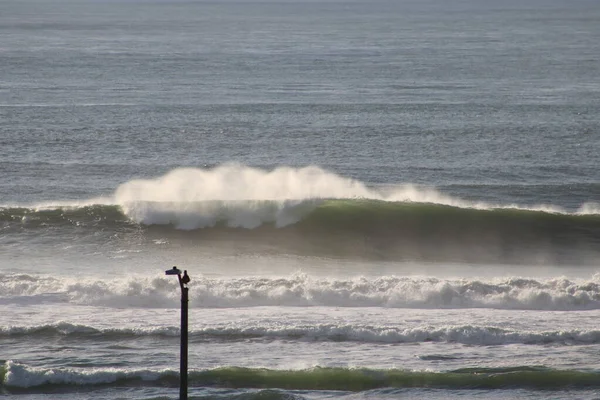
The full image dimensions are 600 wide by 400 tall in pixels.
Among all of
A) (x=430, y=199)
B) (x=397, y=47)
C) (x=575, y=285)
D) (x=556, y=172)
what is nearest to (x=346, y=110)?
(x=556, y=172)

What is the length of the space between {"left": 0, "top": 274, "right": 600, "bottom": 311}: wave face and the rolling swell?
561 cm

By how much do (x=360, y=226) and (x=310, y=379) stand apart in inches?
535

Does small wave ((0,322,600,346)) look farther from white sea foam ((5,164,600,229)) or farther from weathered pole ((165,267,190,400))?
white sea foam ((5,164,600,229))

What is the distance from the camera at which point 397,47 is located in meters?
101

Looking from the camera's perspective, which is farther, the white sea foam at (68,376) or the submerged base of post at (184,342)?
the white sea foam at (68,376)

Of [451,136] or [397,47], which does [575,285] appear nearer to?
[451,136]

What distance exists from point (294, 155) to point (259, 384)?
26.5 m

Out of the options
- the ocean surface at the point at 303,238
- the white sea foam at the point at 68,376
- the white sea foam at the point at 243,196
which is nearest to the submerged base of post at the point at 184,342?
the ocean surface at the point at 303,238

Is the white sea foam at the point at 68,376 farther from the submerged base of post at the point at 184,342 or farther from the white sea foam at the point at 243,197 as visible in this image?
the white sea foam at the point at 243,197

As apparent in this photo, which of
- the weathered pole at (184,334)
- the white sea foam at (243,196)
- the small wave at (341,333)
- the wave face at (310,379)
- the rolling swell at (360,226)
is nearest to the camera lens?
the weathered pole at (184,334)

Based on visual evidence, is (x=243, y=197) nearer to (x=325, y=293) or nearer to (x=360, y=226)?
(x=360, y=226)

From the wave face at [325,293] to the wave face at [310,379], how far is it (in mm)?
4406

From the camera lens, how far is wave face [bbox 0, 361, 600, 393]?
18.4m

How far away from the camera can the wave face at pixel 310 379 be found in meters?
18.4
